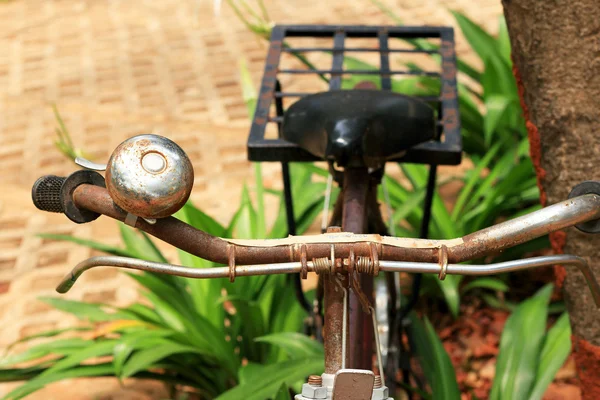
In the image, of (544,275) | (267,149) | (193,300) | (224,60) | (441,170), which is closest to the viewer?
(267,149)

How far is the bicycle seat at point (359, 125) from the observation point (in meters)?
1.29

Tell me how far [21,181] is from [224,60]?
1403 millimetres

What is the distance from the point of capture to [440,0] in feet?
15.7

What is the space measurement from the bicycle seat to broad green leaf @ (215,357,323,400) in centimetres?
56

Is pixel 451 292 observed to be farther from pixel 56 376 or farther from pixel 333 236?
pixel 333 236

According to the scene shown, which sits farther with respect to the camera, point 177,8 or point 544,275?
point 177,8

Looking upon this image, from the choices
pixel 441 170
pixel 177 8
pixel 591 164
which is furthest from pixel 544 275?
pixel 177 8

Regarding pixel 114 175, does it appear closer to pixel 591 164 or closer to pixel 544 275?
pixel 591 164

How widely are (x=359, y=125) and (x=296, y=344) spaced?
0.76 meters

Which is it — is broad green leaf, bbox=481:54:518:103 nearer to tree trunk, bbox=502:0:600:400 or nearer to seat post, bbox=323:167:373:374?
tree trunk, bbox=502:0:600:400

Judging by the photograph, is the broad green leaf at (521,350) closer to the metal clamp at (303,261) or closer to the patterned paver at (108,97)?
the patterned paver at (108,97)

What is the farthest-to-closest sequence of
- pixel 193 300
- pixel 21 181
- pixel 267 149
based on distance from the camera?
pixel 21 181 → pixel 193 300 → pixel 267 149

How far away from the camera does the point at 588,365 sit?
1.68 metres

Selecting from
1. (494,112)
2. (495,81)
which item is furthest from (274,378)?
(495,81)
